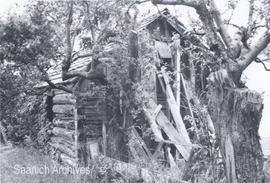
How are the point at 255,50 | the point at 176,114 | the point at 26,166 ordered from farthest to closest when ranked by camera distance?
the point at 176,114 < the point at 26,166 < the point at 255,50

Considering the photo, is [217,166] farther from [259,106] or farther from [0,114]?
[0,114]

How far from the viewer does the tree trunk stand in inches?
157

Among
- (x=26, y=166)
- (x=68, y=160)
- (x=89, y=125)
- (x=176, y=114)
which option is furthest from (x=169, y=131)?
(x=26, y=166)

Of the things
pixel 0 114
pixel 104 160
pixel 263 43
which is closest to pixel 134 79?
pixel 104 160

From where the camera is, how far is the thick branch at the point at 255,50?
161 inches

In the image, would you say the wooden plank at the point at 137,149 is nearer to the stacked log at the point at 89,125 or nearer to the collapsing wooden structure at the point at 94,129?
the collapsing wooden structure at the point at 94,129

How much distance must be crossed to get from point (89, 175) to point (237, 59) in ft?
12.7

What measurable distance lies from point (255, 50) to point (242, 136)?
4.07 feet

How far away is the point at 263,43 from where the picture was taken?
13.4 ft

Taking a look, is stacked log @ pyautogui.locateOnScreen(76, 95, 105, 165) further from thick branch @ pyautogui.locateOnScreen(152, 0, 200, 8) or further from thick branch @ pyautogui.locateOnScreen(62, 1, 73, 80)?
thick branch @ pyautogui.locateOnScreen(152, 0, 200, 8)

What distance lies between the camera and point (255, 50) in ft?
13.8

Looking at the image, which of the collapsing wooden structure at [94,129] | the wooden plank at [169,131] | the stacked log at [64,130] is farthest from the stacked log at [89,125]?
the wooden plank at [169,131]

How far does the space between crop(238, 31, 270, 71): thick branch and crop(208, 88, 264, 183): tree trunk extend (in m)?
0.39

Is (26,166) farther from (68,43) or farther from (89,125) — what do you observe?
(68,43)
